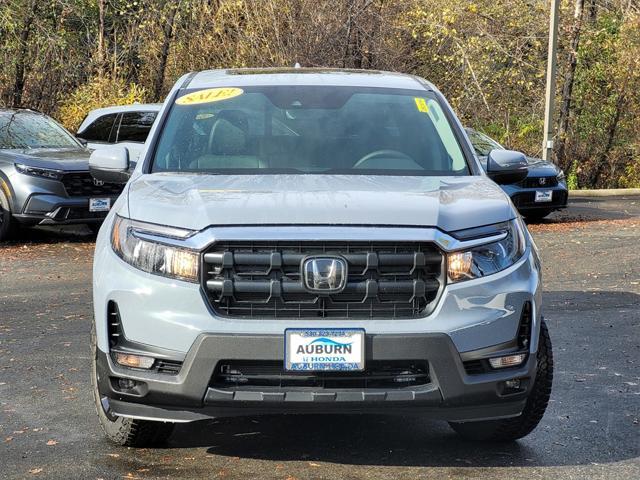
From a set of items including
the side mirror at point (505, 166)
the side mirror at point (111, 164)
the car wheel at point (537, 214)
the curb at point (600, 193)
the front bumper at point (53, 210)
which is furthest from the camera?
the curb at point (600, 193)

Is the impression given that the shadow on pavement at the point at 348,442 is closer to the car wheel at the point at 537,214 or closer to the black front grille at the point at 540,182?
the black front grille at the point at 540,182

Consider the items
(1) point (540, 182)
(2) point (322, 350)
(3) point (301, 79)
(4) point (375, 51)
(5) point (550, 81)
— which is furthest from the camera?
(4) point (375, 51)

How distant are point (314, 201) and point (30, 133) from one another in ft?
37.9

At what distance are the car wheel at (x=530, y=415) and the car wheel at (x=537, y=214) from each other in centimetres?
1248

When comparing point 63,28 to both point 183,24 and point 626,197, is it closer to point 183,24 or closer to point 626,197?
point 183,24

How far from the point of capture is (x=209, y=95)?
6.64 metres

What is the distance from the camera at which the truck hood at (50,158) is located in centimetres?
1480

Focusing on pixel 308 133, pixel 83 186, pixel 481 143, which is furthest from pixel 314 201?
pixel 481 143

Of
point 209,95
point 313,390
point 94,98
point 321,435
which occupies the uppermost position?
point 209,95

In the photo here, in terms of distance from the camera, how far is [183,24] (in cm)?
2775

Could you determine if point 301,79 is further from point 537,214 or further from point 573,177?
point 573,177

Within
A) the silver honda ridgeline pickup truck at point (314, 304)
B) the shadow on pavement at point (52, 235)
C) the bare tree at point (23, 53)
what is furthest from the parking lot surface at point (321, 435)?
the bare tree at point (23, 53)

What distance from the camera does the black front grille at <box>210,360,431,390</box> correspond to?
4.92 meters

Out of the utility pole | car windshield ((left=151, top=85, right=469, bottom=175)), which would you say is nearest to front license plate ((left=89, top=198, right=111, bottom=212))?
car windshield ((left=151, top=85, right=469, bottom=175))
